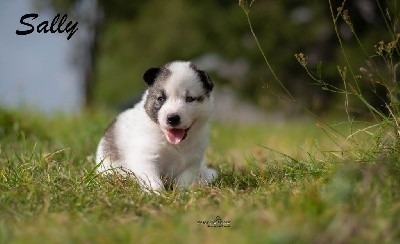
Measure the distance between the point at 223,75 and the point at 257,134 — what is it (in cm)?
949

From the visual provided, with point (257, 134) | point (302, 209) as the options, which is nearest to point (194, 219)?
point (302, 209)

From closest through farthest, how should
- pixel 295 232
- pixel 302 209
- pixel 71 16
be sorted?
pixel 295 232
pixel 302 209
pixel 71 16

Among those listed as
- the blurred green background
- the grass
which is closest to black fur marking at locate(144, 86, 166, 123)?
the grass

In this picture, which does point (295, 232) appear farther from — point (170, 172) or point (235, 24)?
point (235, 24)

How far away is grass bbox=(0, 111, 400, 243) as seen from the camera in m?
3.17

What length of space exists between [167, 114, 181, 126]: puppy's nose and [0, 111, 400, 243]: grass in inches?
19.2

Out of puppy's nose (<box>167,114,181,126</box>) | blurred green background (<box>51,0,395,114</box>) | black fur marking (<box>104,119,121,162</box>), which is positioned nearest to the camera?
puppy's nose (<box>167,114,181,126</box>)

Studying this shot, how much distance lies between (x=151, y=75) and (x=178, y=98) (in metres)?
0.34

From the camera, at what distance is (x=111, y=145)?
5473 mm

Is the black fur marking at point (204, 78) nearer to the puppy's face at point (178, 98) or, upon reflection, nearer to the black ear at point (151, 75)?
the puppy's face at point (178, 98)

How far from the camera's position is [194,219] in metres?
3.54

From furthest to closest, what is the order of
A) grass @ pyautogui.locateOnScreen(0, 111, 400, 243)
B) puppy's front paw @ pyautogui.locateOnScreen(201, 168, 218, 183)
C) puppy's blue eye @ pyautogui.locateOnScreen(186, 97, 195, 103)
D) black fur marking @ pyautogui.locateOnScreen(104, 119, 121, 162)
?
1. black fur marking @ pyautogui.locateOnScreen(104, 119, 121, 162)
2. puppy's front paw @ pyautogui.locateOnScreen(201, 168, 218, 183)
3. puppy's blue eye @ pyautogui.locateOnScreen(186, 97, 195, 103)
4. grass @ pyautogui.locateOnScreen(0, 111, 400, 243)

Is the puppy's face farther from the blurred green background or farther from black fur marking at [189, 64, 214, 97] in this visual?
the blurred green background

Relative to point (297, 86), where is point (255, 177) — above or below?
above
